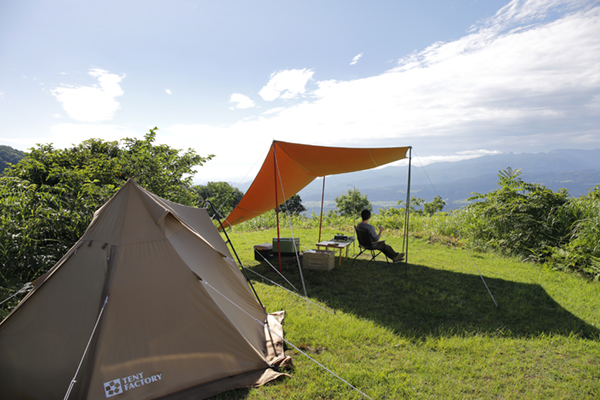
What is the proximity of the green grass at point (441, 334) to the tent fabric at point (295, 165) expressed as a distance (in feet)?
5.44

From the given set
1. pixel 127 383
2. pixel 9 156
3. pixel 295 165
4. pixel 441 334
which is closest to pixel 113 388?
pixel 127 383

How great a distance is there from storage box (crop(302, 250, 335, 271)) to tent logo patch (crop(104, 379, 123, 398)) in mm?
3842

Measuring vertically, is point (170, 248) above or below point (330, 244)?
above

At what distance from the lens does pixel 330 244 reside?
6102 mm

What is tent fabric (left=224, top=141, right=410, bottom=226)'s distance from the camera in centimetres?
513

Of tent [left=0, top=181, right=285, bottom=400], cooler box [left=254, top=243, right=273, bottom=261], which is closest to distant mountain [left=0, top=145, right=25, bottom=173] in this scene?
cooler box [left=254, top=243, right=273, bottom=261]

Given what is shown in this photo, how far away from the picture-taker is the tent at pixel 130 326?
2.11 metres

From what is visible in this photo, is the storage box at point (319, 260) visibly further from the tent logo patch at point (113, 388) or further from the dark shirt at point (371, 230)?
the tent logo patch at point (113, 388)

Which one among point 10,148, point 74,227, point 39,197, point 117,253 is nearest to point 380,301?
point 117,253

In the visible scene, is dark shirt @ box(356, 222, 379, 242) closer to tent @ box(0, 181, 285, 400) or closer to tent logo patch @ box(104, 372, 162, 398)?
tent @ box(0, 181, 285, 400)

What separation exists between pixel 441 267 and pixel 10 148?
7603 cm

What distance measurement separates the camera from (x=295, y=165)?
240 inches

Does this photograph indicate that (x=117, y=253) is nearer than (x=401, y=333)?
Yes

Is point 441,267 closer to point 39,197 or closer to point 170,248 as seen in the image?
point 170,248
